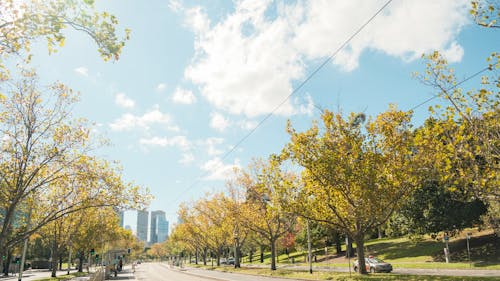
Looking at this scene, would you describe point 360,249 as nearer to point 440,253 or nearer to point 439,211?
point 439,211

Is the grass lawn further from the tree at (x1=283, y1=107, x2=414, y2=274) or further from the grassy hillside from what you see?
the tree at (x1=283, y1=107, x2=414, y2=274)

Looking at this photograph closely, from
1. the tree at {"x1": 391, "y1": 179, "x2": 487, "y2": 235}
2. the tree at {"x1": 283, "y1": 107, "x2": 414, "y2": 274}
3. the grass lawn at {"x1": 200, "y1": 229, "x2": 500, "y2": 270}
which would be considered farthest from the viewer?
the tree at {"x1": 391, "y1": 179, "x2": 487, "y2": 235}

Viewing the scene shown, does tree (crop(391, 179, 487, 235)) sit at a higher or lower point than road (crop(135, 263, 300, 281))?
higher

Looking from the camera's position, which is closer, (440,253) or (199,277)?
(199,277)

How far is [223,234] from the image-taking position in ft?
177

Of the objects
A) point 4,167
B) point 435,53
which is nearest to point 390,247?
point 435,53

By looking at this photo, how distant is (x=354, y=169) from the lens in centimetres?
2030

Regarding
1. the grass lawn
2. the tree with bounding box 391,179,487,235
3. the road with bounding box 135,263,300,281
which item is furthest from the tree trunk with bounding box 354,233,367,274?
the tree with bounding box 391,179,487,235


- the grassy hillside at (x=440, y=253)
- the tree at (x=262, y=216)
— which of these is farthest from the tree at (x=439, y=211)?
the tree at (x=262, y=216)

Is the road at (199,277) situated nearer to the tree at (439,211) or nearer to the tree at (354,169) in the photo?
the tree at (354,169)

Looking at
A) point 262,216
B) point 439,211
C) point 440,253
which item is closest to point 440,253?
point 440,253

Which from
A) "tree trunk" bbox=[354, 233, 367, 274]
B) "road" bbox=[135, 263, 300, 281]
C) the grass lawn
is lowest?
"road" bbox=[135, 263, 300, 281]

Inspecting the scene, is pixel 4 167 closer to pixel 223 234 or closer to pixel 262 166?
pixel 262 166

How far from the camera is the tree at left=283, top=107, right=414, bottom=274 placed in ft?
66.0
